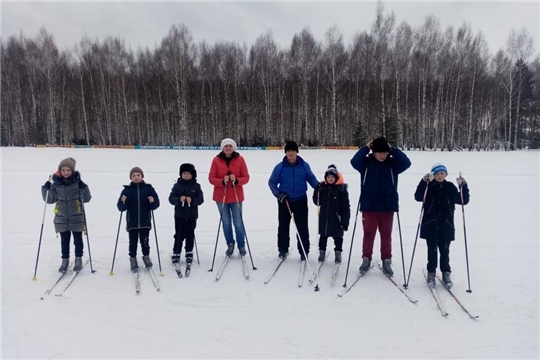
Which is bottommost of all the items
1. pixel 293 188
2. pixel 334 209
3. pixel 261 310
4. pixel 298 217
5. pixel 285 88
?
pixel 261 310

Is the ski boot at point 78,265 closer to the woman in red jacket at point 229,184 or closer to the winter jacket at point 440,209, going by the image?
the woman in red jacket at point 229,184

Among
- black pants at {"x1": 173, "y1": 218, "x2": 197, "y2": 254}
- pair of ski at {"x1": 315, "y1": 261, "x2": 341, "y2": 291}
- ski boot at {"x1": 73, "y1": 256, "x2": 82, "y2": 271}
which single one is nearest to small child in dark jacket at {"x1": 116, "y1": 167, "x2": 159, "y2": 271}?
black pants at {"x1": 173, "y1": 218, "x2": 197, "y2": 254}

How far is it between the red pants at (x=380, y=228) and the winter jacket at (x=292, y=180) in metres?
0.83

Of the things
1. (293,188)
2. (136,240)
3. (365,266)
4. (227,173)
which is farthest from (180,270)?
(365,266)

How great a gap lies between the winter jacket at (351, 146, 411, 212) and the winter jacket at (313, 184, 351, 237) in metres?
0.24

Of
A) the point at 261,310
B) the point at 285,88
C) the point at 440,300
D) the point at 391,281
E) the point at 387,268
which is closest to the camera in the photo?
the point at 261,310

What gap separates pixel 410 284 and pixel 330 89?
2835 centimetres

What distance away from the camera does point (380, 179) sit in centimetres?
421

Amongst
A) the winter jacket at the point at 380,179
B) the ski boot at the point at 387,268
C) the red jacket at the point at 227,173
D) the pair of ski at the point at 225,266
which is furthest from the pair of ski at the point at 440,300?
the red jacket at the point at 227,173

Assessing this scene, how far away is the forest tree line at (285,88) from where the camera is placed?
27.5 meters

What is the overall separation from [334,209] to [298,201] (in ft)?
1.62

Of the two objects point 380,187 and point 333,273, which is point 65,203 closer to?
point 333,273

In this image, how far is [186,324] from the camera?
3.35 meters

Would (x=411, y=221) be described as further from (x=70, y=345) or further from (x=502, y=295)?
(x=70, y=345)
